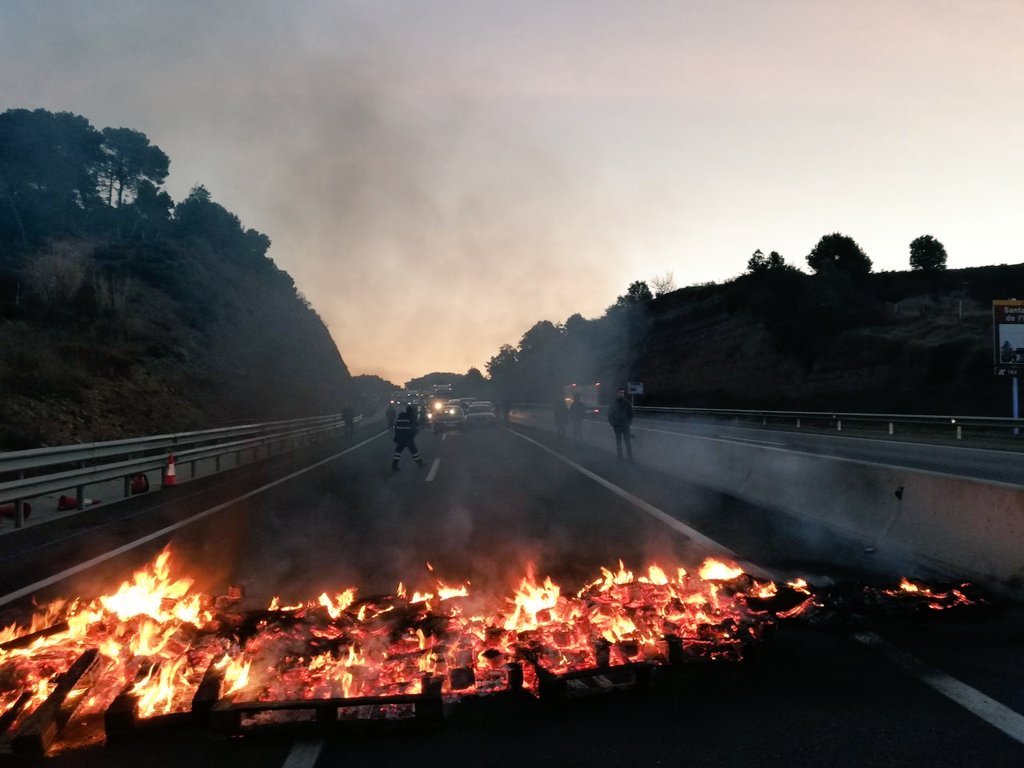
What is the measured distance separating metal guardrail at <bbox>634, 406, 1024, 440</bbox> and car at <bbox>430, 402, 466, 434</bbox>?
16.5 meters

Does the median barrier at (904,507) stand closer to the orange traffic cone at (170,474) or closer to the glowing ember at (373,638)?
the glowing ember at (373,638)

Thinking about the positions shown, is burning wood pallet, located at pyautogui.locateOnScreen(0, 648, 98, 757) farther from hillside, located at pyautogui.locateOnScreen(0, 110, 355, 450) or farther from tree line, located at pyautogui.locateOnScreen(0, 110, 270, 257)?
tree line, located at pyautogui.locateOnScreen(0, 110, 270, 257)

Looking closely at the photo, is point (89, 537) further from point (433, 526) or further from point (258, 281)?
point (258, 281)

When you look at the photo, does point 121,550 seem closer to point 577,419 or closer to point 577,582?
point 577,582

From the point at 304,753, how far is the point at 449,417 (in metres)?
38.1

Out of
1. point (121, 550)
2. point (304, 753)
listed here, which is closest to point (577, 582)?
A: point (304, 753)

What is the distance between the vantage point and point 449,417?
41.9m

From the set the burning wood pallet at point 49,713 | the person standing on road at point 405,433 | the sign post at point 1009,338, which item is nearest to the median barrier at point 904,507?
the burning wood pallet at point 49,713

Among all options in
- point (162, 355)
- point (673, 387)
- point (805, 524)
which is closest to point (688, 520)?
point (805, 524)

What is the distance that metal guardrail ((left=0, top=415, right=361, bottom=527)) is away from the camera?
11242 millimetres

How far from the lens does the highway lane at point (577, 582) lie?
378 centimetres

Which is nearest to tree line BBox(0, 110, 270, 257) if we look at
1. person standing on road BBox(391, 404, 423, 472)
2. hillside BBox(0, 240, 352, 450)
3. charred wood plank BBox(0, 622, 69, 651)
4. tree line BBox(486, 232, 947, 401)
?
hillside BBox(0, 240, 352, 450)

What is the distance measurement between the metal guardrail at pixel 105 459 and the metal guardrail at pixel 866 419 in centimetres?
2558

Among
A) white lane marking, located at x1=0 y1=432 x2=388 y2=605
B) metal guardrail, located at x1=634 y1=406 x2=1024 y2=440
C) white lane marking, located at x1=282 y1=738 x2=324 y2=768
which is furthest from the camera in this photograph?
metal guardrail, located at x1=634 y1=406 x2=1024 y2=440
